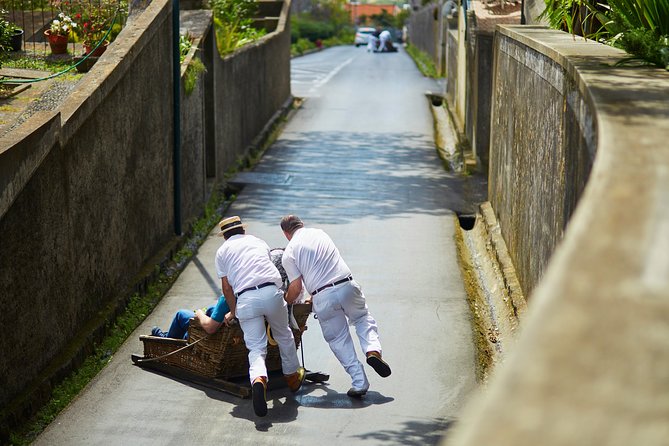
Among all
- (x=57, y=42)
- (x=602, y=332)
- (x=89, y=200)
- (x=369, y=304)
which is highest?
(x=57, y=42)

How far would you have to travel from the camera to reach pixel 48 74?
1576cm

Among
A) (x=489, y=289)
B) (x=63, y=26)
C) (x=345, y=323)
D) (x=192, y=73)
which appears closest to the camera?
(x=345, y=323)

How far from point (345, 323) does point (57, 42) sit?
9516 millimetres

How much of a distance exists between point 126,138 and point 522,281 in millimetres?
4795

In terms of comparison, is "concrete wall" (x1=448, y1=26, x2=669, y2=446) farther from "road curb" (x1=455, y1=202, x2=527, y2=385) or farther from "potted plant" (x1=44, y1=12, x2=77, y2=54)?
"potted plant" (x1=44, y1=12, x2=77, y2=54)

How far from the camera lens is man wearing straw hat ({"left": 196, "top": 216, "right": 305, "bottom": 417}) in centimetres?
927

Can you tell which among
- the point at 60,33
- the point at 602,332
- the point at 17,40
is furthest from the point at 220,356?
the point at 17,40

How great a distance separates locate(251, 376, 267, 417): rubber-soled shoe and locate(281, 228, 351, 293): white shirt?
1.03 metres

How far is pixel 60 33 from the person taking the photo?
1725 cm

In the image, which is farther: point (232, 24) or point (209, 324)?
point (232, 24)

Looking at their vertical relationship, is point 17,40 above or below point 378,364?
above

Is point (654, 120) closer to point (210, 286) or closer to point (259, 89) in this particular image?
point (210, 286)

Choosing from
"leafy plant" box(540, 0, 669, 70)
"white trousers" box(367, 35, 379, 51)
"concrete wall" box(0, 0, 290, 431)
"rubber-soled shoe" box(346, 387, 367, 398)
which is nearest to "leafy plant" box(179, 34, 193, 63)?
"concrete wall" box(0, 0, 290, 431)

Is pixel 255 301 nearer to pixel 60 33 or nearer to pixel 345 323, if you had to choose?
pixel 345 323
